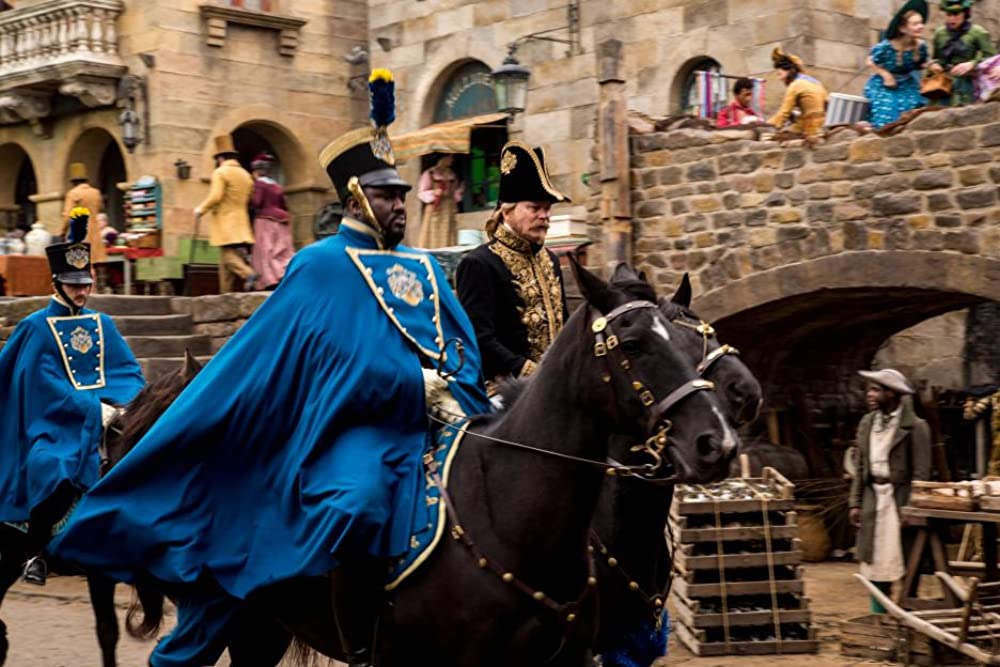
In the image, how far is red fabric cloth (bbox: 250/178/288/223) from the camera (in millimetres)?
19078

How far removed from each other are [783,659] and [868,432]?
2.26 m

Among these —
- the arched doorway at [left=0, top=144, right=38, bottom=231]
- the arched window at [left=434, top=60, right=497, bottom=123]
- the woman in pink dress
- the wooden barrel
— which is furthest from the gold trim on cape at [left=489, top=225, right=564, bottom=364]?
the arched doorway at [left=0, top=144, right=38, bottom=231]

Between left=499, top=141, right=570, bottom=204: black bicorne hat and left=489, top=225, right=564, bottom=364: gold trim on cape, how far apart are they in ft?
0.63

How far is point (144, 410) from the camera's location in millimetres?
8750

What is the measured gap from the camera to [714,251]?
14773mm

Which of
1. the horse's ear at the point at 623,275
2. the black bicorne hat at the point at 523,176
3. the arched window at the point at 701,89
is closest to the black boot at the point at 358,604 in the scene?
the horse's ear at the point at 623,275

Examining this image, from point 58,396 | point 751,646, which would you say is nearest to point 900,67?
point 751,646

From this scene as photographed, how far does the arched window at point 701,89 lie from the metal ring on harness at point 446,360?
12434 mm

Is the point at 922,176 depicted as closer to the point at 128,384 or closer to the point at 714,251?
the point at 714,251

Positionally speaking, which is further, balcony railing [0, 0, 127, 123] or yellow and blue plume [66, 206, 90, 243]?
balcony railing [0, 0, 127, 123]

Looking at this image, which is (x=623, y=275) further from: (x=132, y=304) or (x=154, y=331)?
(x=132, y=304)

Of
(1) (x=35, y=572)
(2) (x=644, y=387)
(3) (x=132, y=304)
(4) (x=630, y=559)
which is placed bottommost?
(1) (x=35, y=572)

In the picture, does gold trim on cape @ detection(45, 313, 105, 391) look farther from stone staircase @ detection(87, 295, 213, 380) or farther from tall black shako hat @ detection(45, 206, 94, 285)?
stone staircase @ detection(87, 295, 213, 380)

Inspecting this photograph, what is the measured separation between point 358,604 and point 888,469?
6717 mm
